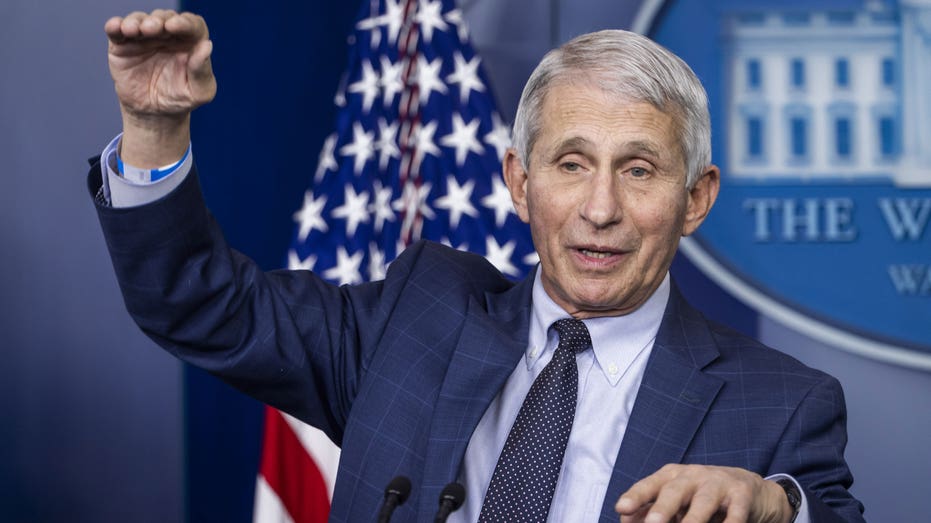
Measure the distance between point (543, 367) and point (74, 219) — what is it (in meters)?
1.76

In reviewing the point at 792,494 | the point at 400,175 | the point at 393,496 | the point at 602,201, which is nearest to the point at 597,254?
the point at 602,201

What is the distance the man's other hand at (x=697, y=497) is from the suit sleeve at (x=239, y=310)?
650 millimetres

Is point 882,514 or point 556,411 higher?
point 556,411

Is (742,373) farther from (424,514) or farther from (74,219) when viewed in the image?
(74,219)

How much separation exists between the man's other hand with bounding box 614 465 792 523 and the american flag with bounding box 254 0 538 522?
5.07ft

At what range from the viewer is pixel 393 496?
126cm

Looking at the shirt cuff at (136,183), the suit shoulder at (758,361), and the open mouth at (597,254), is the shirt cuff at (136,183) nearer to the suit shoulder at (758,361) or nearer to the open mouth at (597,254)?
the open mouth at (597,254)

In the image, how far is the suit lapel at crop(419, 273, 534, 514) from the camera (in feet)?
5.30

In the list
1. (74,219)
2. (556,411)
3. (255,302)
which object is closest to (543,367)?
(556,411)

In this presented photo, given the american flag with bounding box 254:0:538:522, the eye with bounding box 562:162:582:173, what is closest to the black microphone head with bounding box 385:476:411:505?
the eye with bounding box 562:162:582:173

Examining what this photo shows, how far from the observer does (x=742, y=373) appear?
5.57 ft

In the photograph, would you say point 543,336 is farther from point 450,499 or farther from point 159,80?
point 159,80

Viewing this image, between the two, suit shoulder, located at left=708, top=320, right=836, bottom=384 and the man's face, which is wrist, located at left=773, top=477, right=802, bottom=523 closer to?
suit shoulder, located at left=708, top=320, right=836, bottom=384

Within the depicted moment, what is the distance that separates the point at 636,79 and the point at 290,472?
152 cm
